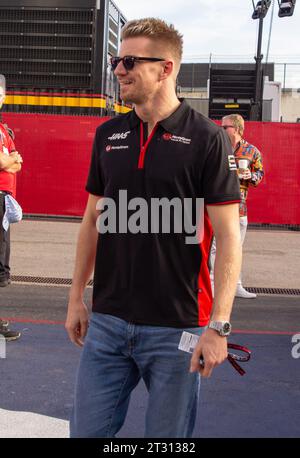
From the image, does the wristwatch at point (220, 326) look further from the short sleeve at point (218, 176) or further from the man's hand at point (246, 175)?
the man's hand at point (246, 175)

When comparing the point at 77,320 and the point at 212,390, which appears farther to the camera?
the point at 212,390

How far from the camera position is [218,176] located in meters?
2.37

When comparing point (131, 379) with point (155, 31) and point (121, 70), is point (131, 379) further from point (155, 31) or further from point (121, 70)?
point (155, 31)

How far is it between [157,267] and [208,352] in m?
0.35

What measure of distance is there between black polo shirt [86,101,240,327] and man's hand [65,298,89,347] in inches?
7.9

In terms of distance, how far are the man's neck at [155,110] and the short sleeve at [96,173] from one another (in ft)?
0.74

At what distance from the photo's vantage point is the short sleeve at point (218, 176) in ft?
7.77

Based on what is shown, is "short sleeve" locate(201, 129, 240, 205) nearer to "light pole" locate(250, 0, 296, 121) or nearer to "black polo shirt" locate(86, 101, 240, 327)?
"black polo shirt" locate(86, 101, 240, 327)

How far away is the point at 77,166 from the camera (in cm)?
1385

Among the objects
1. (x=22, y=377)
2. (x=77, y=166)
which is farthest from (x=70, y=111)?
(x=22, y=377)

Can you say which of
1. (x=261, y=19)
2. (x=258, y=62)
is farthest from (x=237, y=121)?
(x=261, y=19)

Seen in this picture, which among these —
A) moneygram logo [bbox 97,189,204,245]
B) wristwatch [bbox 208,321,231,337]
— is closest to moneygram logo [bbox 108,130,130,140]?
moneygram logo [bbox 97,189,204,245]

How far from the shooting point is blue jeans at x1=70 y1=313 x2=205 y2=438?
2.34m
